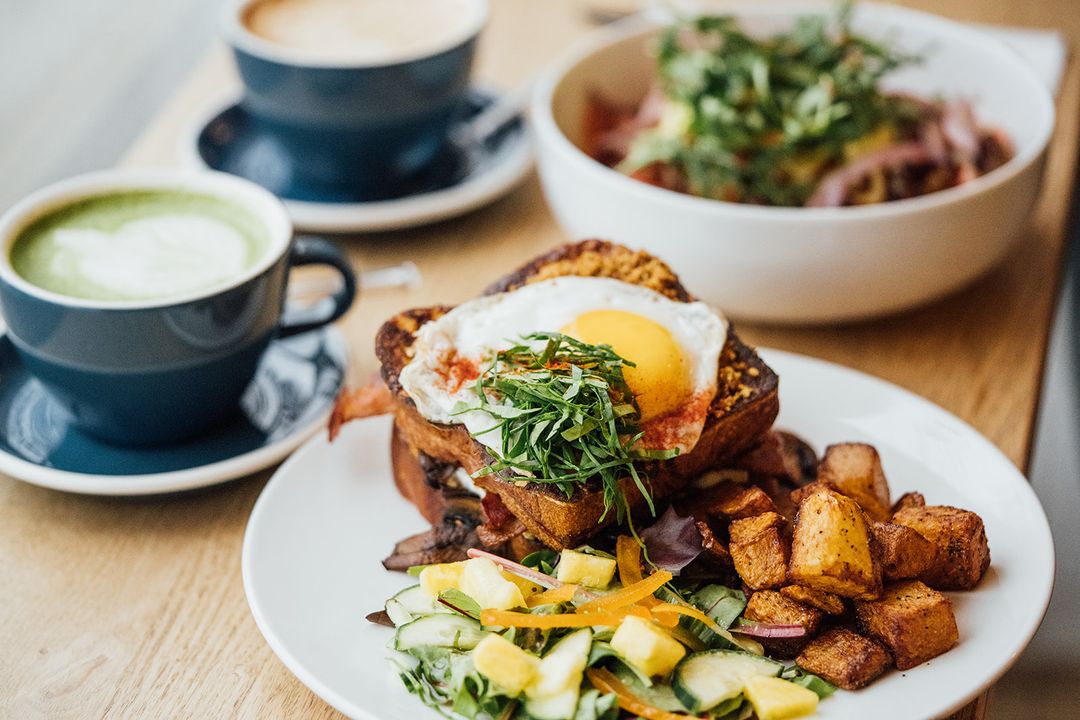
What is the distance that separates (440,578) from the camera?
5.45 feet

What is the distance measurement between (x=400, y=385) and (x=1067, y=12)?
336 centimetres

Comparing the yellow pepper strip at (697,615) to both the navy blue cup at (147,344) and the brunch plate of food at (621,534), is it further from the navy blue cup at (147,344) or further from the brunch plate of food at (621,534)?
the navy blue cup at (147,344)

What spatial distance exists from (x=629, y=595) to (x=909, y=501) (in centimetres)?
56

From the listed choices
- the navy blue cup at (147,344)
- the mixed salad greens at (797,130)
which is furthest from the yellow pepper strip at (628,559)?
the mixed salad greens at (797,130)

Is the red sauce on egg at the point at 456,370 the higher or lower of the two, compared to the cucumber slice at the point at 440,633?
higher

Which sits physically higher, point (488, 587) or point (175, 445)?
point (488, 587)

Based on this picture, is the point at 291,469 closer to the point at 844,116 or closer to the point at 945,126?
the point at 844,116

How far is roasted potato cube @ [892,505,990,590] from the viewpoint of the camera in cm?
167

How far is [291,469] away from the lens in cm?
194

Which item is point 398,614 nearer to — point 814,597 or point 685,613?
point 685,613

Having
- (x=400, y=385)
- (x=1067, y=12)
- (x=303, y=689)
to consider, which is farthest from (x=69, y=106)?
(x=1067, y=12)

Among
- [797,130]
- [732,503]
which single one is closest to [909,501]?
[732,503]

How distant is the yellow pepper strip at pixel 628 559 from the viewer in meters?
1.66

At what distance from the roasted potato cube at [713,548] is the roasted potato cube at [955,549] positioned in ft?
0.88
